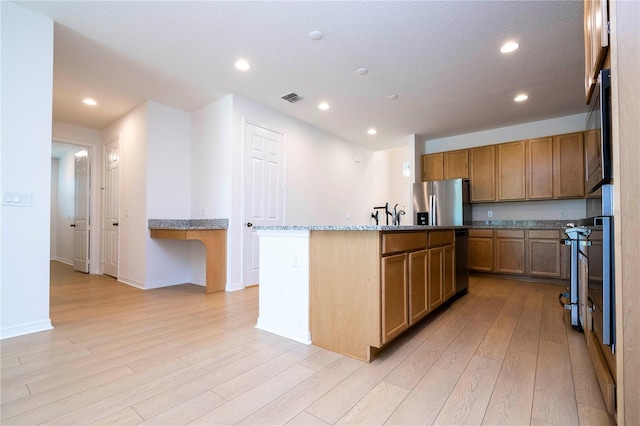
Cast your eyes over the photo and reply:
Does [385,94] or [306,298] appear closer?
[306,298]

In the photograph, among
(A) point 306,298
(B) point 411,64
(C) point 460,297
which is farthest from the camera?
(C) point 460,297

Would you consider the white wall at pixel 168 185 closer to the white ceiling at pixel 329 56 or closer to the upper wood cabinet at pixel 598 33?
the white ceiling at pixel 329 56

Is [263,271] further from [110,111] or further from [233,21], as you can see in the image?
[110,111]

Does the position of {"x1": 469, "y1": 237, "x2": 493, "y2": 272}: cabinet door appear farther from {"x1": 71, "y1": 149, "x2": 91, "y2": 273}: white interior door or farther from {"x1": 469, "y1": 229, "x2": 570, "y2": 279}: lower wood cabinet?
{"x1": 71, "y1": 149, "x2": 91, "y2": 273}: white interior door

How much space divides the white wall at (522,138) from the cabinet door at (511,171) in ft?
1.09

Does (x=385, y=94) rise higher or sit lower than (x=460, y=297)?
higher

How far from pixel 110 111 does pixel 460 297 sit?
5692mm

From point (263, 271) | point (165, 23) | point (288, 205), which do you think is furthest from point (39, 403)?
point (288, 205)

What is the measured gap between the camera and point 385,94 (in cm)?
388

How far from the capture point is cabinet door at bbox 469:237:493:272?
4.84 meters

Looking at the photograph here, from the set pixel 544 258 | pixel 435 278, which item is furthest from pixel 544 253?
pixel 435 278

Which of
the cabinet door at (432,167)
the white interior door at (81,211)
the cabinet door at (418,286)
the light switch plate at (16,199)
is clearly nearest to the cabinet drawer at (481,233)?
the cabinet door at (432,167)

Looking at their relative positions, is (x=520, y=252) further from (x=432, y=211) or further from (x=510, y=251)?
(x=432, y=211)

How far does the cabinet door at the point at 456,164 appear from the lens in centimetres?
532
